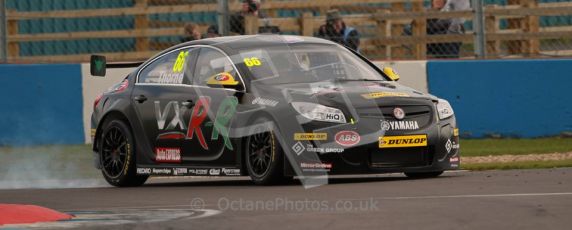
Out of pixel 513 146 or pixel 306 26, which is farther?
pixel 306 26

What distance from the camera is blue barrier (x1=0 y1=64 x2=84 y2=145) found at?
1862 centimetres

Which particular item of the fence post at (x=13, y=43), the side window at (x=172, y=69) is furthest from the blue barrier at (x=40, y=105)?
the side window at (x=172, y=69)

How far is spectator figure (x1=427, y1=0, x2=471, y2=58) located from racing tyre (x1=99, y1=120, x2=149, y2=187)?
20.4 feet

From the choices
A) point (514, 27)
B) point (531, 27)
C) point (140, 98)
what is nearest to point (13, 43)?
point (514, 27)

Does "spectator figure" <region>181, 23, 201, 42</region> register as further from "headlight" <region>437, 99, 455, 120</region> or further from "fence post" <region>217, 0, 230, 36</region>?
"headlight" <region>437, 99, 455, 120</region>

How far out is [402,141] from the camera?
11.1 metres

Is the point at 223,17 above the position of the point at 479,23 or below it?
above

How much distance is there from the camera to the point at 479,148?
54.1 ft

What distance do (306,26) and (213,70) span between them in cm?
821

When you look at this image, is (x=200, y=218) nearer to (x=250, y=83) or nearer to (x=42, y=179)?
(x=250, y=83)

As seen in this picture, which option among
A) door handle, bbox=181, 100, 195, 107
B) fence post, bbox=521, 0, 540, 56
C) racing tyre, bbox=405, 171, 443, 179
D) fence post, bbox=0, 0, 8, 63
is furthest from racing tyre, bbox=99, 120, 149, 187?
fence post, bbox=521, 0, 540, 56

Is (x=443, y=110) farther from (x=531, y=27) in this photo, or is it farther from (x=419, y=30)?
(x=531, y=27)

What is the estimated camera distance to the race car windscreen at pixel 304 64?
11781 millimetres

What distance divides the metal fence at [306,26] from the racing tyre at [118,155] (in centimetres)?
528
